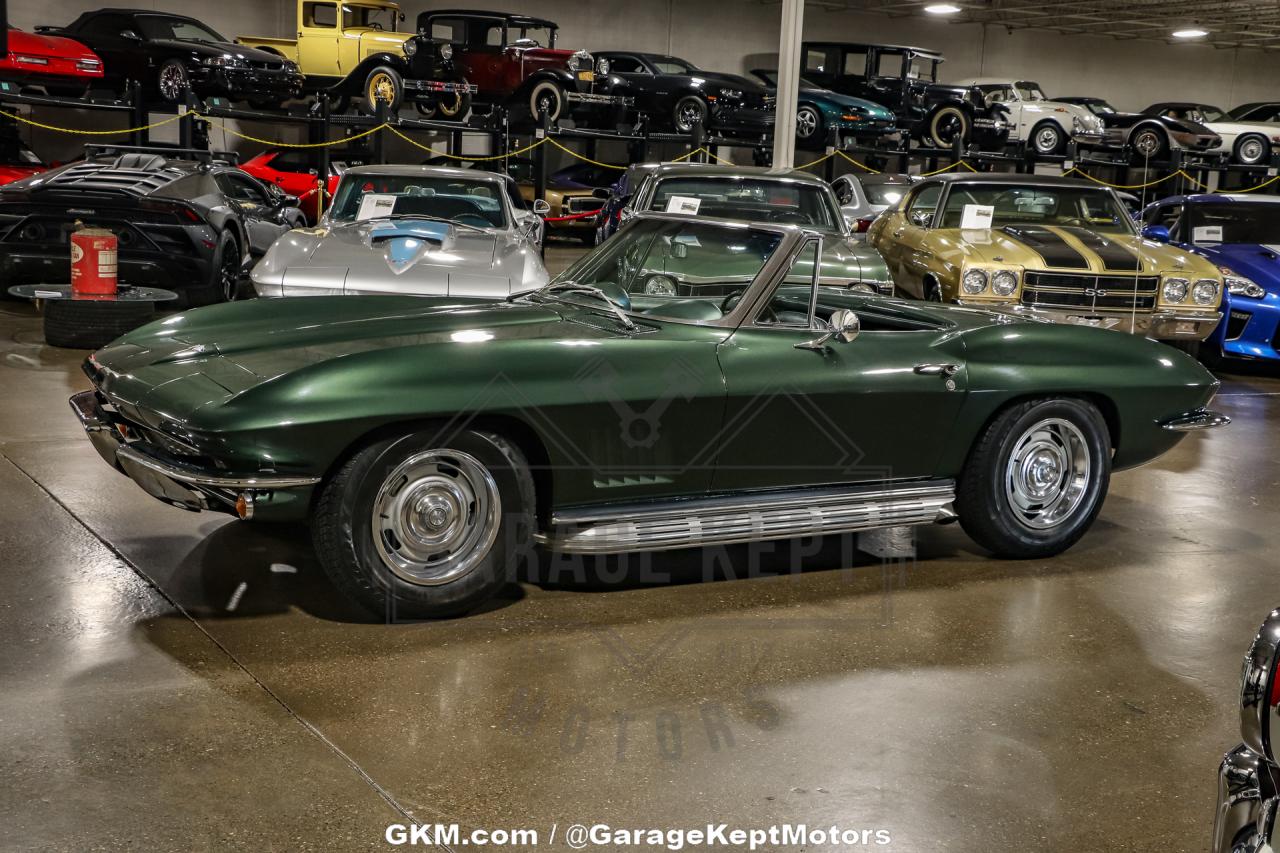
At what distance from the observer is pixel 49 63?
15000 millimetres

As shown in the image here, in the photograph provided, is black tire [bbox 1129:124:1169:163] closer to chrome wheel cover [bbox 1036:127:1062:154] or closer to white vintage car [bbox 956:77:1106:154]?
white vintage car [bbox 956:77:1106:154]

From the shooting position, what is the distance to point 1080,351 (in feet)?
16.5

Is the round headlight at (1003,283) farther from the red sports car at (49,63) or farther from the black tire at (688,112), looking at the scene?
the red sports car at (49,63)

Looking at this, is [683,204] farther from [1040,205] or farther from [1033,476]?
[1033,476]

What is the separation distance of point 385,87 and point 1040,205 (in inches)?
399

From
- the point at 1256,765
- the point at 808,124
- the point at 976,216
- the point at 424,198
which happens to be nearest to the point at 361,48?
the point at 808,124

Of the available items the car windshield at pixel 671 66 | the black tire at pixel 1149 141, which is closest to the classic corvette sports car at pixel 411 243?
the car windshield at pixel 671 66

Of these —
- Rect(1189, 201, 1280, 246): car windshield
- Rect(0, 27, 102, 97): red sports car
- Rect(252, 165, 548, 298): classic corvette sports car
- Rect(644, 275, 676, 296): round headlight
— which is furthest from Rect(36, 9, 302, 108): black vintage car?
Rect(644, 275, 676, 296): round headlight

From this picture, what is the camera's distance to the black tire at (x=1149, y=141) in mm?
21625

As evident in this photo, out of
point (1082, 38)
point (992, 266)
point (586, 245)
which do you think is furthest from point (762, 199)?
point (1082, 38)

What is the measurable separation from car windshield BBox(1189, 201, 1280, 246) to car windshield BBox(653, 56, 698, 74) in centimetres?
1076

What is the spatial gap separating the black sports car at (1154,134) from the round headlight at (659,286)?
18.3m

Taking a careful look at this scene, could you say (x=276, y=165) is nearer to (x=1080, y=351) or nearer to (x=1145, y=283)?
(x=1145, y=283)

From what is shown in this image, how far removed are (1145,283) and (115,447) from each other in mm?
7388
